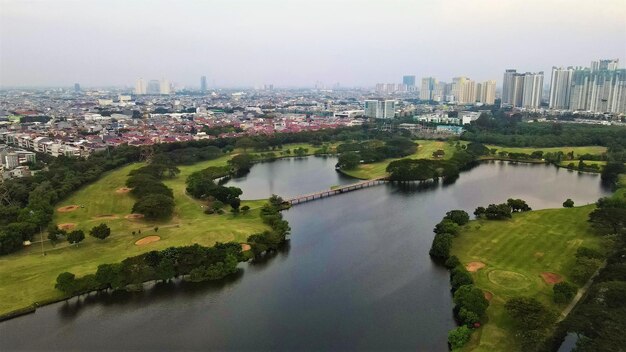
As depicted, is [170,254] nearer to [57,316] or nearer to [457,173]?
[57,316]

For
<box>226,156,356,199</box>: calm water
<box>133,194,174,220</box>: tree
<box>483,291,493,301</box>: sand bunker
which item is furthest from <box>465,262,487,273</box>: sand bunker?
<box>133,194,174,220</box>: tree

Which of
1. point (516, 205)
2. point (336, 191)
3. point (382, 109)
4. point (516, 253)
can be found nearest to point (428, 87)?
point (382, 109)

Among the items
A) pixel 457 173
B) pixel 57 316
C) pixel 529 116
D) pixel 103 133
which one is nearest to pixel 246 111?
pixel 103 133

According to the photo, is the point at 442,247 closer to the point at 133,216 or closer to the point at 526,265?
the point at 526,265

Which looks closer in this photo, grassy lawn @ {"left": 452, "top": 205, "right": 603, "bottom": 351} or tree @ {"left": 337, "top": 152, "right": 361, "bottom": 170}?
grassy lawn @ {"left": 452, "top": 205, "right": 603, "bottom": 351}

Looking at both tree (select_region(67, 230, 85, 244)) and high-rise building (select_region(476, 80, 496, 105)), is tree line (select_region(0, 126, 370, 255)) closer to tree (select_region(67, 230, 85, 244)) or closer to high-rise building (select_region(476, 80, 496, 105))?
tree (select_region(67, 230, 85, 244))
